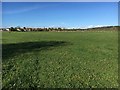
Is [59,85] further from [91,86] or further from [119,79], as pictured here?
[119,79]

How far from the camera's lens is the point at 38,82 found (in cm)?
1562

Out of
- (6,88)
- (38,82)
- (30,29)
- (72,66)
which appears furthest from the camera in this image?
(30,29)

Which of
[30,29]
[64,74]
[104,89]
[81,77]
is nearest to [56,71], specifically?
[64,74]

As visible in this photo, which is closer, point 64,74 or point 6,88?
point 6,88

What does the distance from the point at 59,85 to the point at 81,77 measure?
2.71 meters

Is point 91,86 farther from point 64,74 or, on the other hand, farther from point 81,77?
point 64,74

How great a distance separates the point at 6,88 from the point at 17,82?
148cm

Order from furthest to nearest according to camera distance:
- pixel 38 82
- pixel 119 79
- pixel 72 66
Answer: pixel 72 66, pixel 119 79, pixel 38 82

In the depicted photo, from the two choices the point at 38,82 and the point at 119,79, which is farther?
the point at 119,79

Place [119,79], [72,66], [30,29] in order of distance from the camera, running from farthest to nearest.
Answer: [30,29]
[72,66]
[119,79]

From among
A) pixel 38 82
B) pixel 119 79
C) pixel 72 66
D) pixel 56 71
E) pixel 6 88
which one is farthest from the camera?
pixel 72 66

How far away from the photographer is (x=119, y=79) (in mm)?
17219

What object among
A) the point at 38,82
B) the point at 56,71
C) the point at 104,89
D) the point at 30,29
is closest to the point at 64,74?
the point at 56,71

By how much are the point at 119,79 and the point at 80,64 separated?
5980 mm
